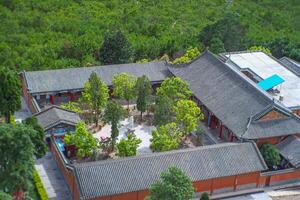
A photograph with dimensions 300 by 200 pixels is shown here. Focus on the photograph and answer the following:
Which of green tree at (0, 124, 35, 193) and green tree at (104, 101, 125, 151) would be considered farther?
green tree at (104, 101, 125, 151)

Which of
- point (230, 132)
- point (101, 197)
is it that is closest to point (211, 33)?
point (230, 132)

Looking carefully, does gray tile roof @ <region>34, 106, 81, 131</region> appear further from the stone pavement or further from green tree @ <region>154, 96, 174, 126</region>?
green tree @ <region>154, 96, 174, 126</region>

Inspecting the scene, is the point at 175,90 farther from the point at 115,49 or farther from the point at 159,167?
the point at 115,49

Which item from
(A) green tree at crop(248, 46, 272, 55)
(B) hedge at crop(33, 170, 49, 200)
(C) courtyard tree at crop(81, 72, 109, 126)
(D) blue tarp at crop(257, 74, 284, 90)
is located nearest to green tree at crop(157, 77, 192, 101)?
(C) courtyard tree at crop(81, 72, 109, 126)

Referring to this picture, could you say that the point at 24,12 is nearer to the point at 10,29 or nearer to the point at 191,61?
the point at 10,29

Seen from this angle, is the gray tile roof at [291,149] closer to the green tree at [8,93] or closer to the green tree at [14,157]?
the green tree at [14,157]

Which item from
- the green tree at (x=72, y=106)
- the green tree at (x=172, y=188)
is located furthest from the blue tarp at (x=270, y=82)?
the green tree at (x=172, y=188)
